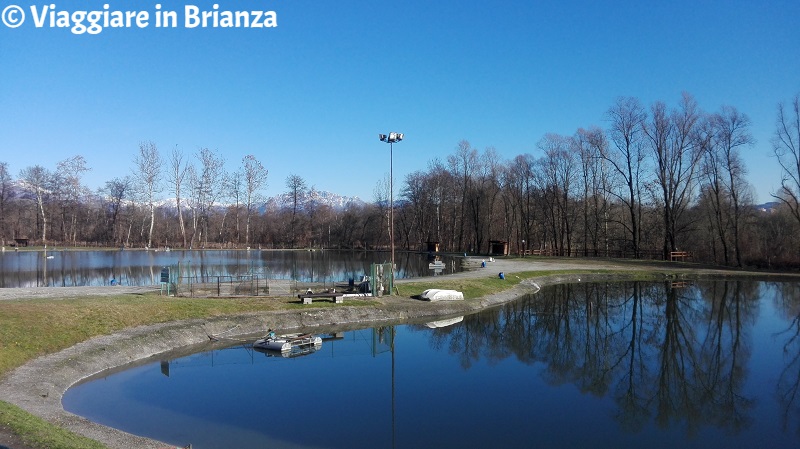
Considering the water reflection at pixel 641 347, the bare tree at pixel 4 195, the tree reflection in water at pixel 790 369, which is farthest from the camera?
the bare tree at pixel 4 195

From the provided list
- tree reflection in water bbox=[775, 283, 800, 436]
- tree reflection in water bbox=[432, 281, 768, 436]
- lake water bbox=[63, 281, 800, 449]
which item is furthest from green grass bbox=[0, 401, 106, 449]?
tree reflection in water bbox=[775, 283, 800, 436]

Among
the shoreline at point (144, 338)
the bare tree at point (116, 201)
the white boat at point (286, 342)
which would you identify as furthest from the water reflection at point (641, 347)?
the bare tree at point (116, 201)

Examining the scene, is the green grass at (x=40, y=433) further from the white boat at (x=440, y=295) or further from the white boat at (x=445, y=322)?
the white boat at (x=440, y=295)

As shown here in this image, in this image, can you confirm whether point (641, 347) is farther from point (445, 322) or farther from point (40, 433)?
point (40, 433)

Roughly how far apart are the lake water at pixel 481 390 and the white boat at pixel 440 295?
362 cm

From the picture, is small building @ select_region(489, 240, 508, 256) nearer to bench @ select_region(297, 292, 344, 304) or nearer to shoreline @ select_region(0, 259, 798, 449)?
shoreline @ select_region(0, 259, 798, 449)

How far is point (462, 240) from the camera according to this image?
302 feet

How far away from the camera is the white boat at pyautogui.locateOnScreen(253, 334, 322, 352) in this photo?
2078 cm

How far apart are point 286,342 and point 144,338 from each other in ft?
17.9

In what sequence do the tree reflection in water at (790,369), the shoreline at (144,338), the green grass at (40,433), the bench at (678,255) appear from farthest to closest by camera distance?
the bench at (678,255), the tree reflection in water at (790,369), the shoreline at (144,338), the green grass at (40,433)

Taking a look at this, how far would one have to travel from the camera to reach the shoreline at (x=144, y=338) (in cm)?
1198

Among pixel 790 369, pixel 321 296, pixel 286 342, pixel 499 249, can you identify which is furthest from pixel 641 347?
pixel 499 249

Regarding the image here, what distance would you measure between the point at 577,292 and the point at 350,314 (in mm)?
21599

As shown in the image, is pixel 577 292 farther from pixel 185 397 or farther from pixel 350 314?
pixel 185 397
